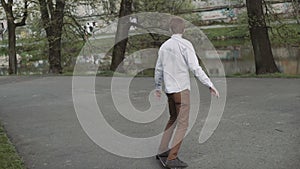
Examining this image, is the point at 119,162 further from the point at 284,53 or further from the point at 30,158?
the point at 284,53

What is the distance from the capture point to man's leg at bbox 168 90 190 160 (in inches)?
198

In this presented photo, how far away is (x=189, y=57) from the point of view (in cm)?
498

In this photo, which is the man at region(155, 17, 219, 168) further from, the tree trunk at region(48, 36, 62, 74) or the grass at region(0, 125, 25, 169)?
the tree trunk at region(48, 36, 62, 74)

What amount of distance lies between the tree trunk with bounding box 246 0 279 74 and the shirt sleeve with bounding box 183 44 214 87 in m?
11.1

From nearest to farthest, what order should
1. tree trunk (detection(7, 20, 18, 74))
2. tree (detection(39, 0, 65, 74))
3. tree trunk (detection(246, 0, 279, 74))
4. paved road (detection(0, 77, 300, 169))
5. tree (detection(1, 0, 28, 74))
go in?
Answer: paved road (detection(0, 77, 300, 169)) → tree trunk (detection(246, 0, 279, 74)) → tree (detection(39, 0, 65, 74)) → tree (detection(1, 0, 28, 74)) → tree trunk (detection(7, 20, 18, 74))

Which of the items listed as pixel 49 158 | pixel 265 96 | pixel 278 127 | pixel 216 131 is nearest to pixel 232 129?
→ pixel 216 131

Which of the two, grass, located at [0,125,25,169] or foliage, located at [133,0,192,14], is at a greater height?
foliage, located at [133,0,192,14]

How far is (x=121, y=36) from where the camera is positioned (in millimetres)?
20250

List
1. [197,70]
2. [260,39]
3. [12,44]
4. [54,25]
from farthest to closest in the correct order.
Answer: [12,44], [54,25], [260,39], [197,70]

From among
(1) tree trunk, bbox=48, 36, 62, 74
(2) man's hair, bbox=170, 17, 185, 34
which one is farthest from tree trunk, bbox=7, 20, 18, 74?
(2) man's hair, bbox=170, 17, 185, 34

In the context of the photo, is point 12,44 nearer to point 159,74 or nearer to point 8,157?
point 8,157

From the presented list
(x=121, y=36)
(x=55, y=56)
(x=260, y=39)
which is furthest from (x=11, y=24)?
(x=260, y=39)

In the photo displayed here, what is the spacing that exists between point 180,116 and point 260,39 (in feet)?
38.2

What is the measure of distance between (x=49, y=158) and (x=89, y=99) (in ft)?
18.0
